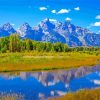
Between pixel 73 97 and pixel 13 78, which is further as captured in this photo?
pixel 13 78

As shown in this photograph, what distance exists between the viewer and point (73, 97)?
1016 inches

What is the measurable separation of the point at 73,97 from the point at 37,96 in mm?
7423

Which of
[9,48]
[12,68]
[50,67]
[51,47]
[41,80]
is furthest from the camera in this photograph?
[51,47]

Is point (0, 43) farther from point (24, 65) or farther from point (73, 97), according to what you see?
point (73, 97)

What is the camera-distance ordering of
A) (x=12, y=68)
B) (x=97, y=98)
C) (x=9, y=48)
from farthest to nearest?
(x=9, y=48) → (x=12, y=68) → (x=97, y=98)

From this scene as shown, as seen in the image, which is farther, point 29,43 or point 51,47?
point 51,47

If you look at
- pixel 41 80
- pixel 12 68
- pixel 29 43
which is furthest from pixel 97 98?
pixel 29 43

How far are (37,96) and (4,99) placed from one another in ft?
25.3

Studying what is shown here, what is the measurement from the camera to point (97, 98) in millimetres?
24391

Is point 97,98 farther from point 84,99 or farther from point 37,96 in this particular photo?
point 37,96

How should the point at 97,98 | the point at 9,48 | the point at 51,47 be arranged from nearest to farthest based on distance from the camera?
the point at 97,98 < the point at 9,48 < the point at 51,47

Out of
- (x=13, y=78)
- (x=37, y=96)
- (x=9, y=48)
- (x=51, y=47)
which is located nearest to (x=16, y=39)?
(x=9, y=48)

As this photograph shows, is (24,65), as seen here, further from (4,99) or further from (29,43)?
(29,43)

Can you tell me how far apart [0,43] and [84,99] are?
462 feet
